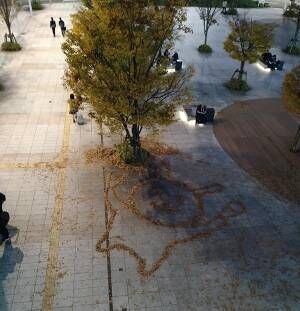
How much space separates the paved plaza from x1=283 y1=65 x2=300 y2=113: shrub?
13.8 feet

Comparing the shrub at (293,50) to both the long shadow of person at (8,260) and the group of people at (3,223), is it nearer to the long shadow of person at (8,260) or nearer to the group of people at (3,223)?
the group of people at (3,223)

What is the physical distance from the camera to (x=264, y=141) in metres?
21.7

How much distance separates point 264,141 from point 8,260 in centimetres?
1487

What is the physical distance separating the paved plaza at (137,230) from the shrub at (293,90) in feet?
13.8

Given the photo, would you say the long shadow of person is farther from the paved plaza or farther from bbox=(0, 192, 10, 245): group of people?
bbox=(0, 192, 10, 245): group of people

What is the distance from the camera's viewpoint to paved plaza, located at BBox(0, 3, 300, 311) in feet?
41.8

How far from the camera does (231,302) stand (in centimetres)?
1259

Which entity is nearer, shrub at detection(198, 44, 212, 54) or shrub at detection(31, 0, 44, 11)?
shrub at detection(198, 44, 212, 54)

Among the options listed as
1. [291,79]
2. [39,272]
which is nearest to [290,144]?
[291,79]

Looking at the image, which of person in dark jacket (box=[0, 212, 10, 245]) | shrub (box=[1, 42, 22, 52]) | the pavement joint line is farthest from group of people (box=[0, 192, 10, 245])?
shrub (box=[1, 42, 22, 52])

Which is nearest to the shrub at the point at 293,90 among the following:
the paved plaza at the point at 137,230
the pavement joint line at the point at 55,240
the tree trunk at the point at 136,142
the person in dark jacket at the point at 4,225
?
the paved plaza at the point at 137,230

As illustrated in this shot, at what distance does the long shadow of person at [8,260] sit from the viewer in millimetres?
12961

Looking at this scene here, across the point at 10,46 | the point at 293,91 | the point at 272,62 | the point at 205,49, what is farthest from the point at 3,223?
the point at 205,49

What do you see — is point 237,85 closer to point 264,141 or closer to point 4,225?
point 264,141
